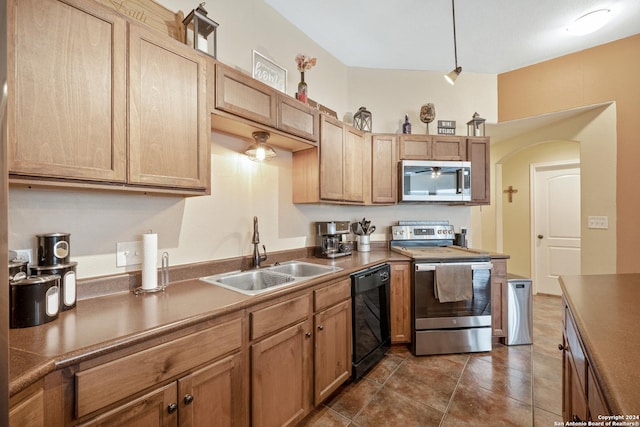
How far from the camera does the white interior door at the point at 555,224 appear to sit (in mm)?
3998

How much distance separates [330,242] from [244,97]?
1468mm

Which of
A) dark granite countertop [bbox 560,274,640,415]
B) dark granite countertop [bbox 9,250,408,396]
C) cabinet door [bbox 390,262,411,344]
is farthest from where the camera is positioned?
cabinet door [bbox 390,262,411,344]

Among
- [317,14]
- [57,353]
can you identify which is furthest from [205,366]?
[317,14]

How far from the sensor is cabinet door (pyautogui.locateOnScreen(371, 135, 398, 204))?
2.91 meters

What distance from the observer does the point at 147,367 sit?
0.93m

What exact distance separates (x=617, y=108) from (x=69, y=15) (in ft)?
14.2

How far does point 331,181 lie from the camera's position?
94.8 inches

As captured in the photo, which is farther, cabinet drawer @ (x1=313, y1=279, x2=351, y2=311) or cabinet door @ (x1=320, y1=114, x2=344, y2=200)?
cabinet door @ (x1=320, y1=114, x2=344, y2=200)

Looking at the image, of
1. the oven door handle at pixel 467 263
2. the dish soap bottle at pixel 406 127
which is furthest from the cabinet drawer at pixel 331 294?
the dish soap bottle at pixel 406 127

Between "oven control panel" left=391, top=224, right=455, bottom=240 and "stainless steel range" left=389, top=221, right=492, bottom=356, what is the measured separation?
675 mm

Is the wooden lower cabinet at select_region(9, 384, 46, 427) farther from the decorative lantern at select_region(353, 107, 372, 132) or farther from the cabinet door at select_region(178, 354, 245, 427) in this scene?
the decorative lantern at select_region(353, 107, 372, 132)

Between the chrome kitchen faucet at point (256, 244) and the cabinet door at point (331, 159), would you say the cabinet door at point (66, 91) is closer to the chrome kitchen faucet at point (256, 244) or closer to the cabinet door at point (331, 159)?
the chrome kitchen faucet at point (256, 244)

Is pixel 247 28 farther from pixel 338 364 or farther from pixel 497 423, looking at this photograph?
pixel 497 423

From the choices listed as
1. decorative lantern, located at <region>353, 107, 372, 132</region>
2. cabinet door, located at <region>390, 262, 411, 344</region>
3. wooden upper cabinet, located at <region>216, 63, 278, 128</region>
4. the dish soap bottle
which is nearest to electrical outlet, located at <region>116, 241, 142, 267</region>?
wooden upper cabinet, located at <region>216, 63, 278, 128</region>
